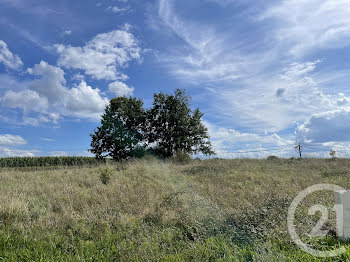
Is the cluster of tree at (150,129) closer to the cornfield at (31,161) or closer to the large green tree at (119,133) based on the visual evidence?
the large green tree at (119,133)

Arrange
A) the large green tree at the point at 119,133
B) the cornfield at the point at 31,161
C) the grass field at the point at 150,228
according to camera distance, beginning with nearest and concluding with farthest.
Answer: the grass field at the point at 150,228, the large green tree at the point at 119,133, the cornfield at the point at 31,161

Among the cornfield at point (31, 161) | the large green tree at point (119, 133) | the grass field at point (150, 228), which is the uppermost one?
the large green tree at point (119, 133)

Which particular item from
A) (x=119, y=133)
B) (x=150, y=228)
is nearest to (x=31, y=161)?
(x=119, y=133)

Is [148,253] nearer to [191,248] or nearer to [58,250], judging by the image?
[191,248]

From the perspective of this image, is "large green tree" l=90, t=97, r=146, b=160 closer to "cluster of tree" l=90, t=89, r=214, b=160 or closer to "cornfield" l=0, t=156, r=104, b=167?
"cluster of tree" l=90, t=89, r=214, b=160

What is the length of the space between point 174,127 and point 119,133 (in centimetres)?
798

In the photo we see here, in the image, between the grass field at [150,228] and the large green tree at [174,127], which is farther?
the large green tree at [174,127]


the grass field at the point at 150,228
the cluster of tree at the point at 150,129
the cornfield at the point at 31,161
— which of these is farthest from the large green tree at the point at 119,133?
the grass field at the point at 150,228

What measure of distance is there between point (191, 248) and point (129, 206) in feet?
11.2

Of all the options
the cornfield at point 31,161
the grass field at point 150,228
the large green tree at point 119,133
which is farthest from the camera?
the cornfield at point 31,161

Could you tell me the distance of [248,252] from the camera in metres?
4.23

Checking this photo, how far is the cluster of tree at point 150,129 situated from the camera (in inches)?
1363

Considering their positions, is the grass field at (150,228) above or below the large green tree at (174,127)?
below

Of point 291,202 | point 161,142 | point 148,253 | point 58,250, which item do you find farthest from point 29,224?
point 161,142
